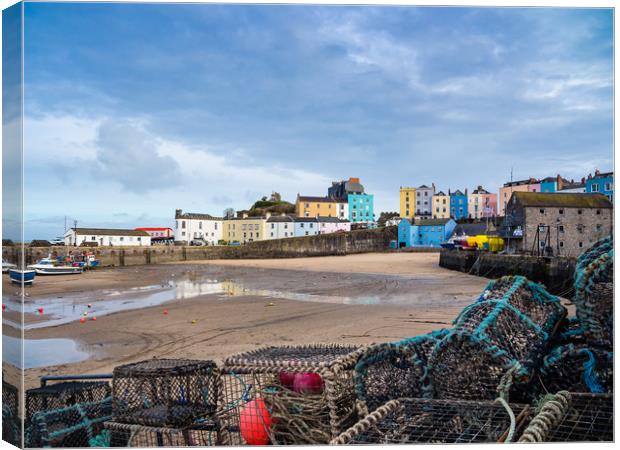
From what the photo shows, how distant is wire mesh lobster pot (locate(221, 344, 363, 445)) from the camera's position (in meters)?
2.75

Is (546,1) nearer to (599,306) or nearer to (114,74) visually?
(599,306)

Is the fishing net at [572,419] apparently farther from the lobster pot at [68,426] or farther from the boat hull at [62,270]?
the boat hull at [62,270]

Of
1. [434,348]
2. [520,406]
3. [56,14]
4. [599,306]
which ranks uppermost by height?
[56,14]

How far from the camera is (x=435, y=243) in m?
48.7

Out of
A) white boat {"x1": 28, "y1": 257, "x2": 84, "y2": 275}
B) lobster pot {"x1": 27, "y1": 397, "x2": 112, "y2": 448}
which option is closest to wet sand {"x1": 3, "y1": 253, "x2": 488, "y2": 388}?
lobster pot {"x1": 27, "y1": 397, "x2": 112, "y2": 448}

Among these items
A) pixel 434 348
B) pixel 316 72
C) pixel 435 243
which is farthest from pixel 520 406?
pixel 435 243

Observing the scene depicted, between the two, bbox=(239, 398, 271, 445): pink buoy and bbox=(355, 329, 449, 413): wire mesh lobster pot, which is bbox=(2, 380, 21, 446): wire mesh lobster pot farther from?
bbox=(355, 329, 449, 413): wire mesh lobster pot

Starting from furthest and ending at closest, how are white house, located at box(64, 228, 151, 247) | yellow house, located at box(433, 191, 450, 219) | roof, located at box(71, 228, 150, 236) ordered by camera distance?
yellow house, located at box(433, 191, 450, 219) < roof, located at box(71, 228, 150, 236) < white house, located at box(64, 228, 151, 247)

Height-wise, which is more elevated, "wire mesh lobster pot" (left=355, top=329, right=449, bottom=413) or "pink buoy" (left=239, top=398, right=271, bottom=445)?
"wire mesh lobster pot" (left=355, top=329, right=449, bottom=413)

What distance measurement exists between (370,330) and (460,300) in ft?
18.4

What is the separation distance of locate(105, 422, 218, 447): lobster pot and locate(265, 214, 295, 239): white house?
5503cm

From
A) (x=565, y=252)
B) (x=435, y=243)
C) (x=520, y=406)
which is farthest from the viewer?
(x=435, y=243)

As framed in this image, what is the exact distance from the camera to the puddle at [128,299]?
39.9ft

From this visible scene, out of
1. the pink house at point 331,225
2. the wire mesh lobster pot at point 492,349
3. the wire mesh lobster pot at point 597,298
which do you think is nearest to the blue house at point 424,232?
the pink house at point 331,225
